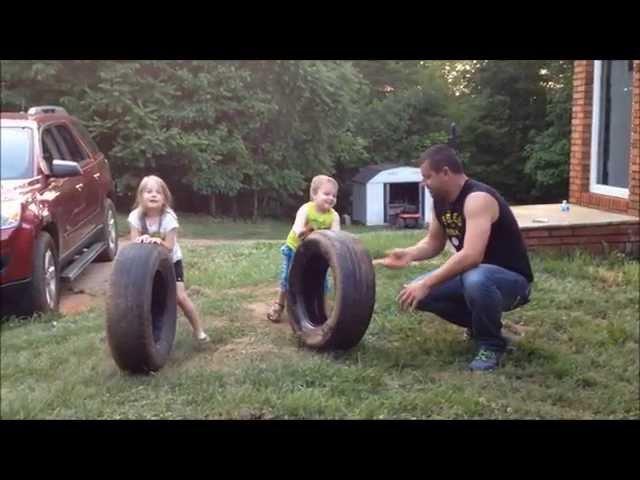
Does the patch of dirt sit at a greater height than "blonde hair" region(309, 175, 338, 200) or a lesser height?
lesser

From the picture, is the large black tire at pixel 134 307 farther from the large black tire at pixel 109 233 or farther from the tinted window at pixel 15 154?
the tinted window at pixel 15 154

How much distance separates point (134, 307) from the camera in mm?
2309

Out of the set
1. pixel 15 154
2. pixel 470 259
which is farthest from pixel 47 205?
pixel 470 259

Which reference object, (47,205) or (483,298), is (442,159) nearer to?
(483,298)

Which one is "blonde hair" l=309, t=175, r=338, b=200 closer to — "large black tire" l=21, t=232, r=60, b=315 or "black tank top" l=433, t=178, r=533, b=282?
"black tank top" l=433, t=178, r=533, b=282

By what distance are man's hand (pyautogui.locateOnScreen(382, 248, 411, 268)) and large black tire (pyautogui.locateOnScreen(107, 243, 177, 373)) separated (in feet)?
2.50

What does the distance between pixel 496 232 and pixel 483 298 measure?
224 mm

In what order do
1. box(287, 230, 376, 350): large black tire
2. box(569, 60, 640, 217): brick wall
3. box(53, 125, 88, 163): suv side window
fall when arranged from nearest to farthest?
box(53, 125, 88, 163): suv side window < box(287, 230, 376, 350): large black tire < box(569, 60, 640, 217): brick wall

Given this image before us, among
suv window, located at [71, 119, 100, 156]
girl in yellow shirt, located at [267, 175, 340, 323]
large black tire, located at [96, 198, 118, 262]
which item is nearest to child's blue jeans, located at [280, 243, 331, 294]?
girl in yellow shirt, located at [267, 175, 340, 323]

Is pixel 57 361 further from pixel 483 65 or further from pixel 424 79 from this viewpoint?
pixel 483 65

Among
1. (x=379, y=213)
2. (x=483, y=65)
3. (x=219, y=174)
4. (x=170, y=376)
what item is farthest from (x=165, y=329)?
(x=483, y=65)

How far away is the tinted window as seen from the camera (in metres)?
2.15

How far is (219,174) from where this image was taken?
8.27ft

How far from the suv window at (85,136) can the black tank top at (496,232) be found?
1.09m
